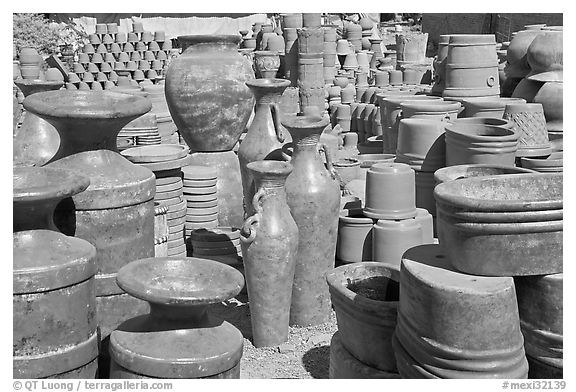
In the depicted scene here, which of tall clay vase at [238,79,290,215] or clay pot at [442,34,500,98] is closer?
tall clay vase at [238,79,290,215]

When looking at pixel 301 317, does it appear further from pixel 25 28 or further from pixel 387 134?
pixel 25 28

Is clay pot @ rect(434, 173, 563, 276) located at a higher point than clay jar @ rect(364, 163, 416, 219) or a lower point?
higher

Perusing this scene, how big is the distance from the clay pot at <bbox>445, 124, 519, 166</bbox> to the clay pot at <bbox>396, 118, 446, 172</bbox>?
0.85ft

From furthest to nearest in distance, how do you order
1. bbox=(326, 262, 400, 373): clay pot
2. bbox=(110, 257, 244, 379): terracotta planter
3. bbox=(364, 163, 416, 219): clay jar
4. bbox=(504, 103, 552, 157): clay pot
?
bbox=(504, 103, 552, 157): clay pot
bbox=(364, 163, 416, 219): clay jar
bbox=(326, 262, 400, 373): clay pot
bbox=(110, 257, 244, 379): terracotta planter

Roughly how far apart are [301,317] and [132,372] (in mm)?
1983

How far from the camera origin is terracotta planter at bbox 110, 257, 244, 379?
8.82 ft

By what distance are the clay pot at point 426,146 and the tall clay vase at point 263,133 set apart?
2.97ft

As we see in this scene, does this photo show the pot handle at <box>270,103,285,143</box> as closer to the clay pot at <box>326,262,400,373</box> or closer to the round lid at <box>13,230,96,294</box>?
the clay pot at <box>326,262,400,373</box>

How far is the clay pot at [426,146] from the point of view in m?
5.10

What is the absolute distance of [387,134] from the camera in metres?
6.63

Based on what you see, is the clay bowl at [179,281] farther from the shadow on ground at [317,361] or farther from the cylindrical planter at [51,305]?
the shadow on ground at [317,361]

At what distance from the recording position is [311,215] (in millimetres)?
4426

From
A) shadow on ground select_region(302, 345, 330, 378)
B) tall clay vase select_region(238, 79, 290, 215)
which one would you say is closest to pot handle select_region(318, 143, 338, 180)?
tall clay vase select_region(238, 79, 290, 215)
